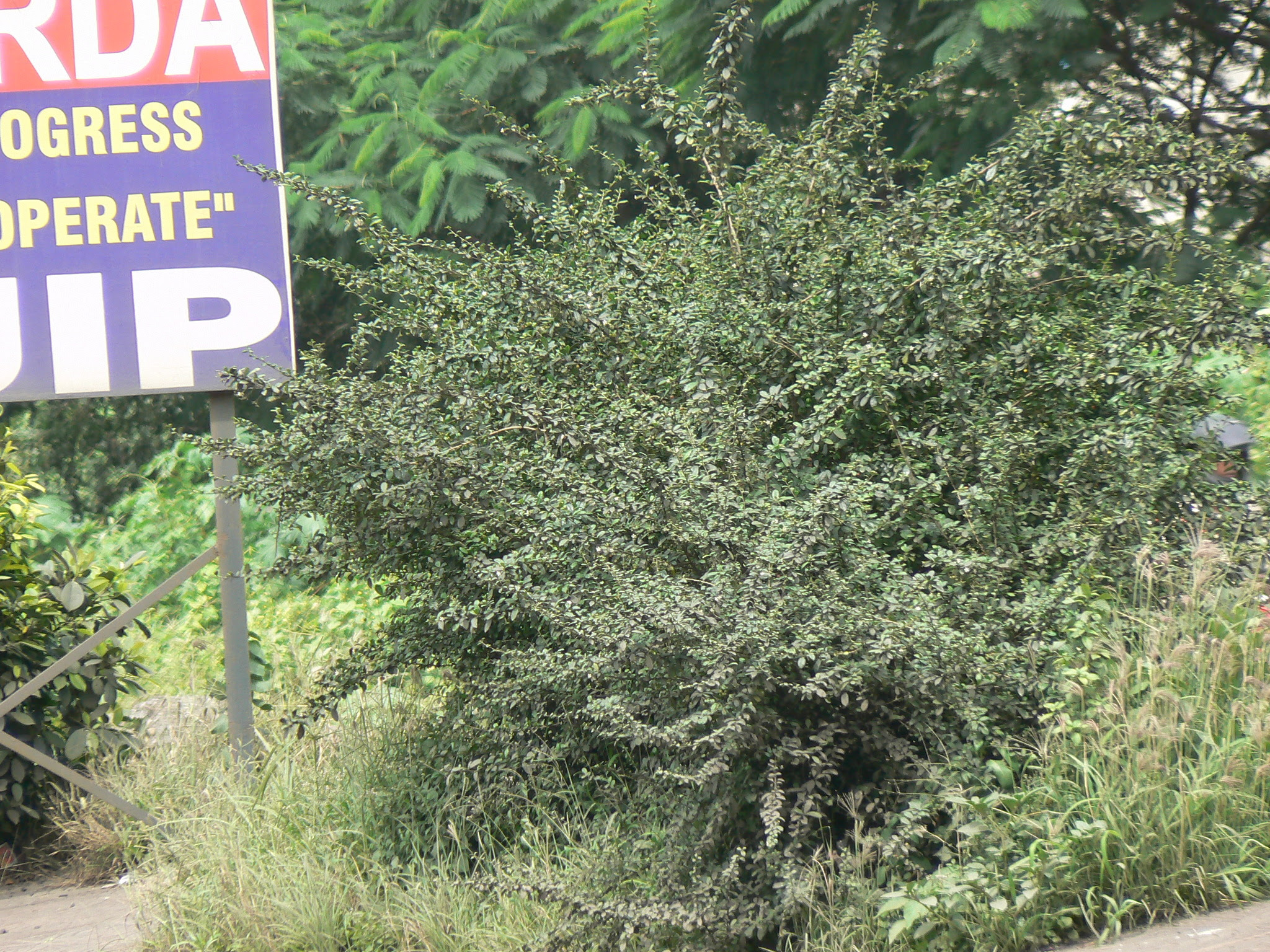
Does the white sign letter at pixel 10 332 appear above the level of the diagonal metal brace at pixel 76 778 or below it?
above

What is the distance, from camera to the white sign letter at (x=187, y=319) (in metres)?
4.93

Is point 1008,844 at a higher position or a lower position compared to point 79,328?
lower

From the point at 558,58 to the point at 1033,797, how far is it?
6955 mm

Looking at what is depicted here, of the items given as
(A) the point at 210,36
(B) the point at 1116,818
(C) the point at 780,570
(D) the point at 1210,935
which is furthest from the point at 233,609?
(D) the point at 1210,935

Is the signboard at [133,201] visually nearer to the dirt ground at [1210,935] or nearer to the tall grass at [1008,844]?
the tall grass at [1008,844]

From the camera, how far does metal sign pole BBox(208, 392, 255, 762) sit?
4.92 m

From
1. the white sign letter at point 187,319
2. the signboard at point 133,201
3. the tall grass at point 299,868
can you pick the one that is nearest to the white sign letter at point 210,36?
the signboard at point 133,201

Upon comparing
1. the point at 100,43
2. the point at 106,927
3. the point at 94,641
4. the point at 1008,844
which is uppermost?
the point at 100,43

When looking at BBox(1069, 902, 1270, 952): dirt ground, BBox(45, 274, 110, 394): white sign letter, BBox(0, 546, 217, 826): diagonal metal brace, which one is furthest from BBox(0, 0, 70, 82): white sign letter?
BBox(1069, 902, 1270, 952): dirt ground

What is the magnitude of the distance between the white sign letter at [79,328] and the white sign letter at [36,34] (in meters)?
0.90

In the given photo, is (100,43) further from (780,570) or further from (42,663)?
(780,570)

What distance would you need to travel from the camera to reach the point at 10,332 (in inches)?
193

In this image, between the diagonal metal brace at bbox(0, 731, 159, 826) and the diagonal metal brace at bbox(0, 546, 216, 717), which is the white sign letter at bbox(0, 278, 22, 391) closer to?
the diagonal metal brace at bbox(0, 546, 216, 717)

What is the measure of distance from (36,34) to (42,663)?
2884mm
